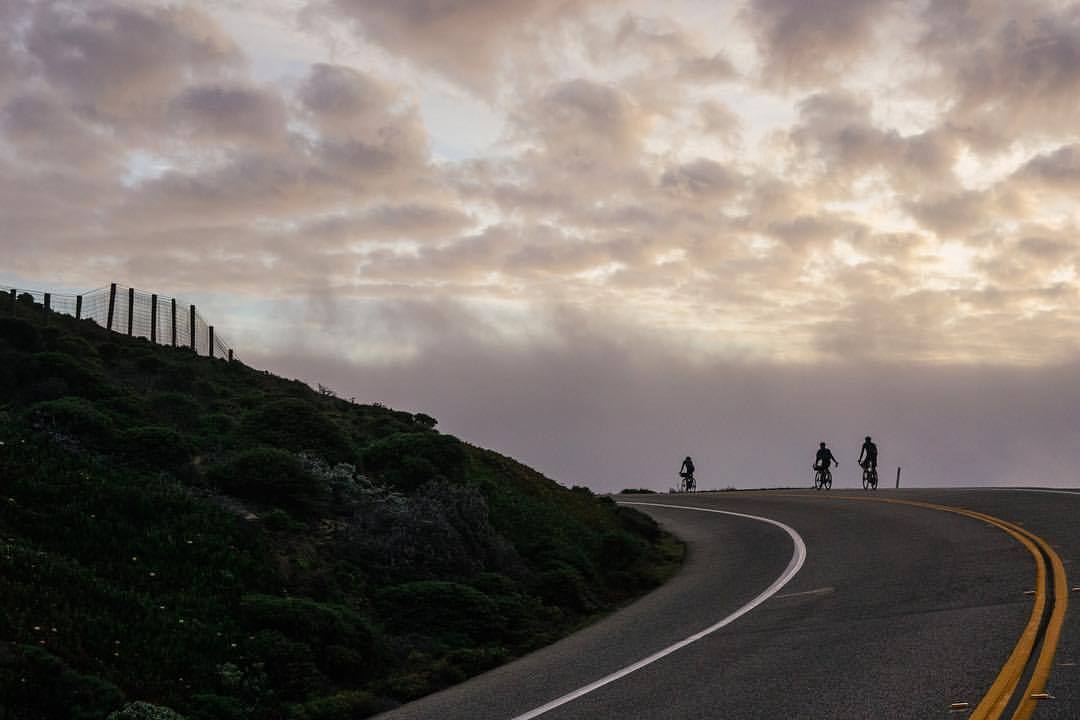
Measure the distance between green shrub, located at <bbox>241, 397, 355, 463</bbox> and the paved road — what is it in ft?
25.4

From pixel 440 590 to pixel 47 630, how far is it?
5.96 m

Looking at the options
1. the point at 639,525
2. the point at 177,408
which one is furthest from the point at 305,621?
the point at 639,525

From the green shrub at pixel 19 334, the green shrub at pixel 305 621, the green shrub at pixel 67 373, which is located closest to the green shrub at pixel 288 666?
the green shrub at pixel 305 621

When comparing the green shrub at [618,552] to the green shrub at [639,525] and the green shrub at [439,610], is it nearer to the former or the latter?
A: the green shrub at [639,525]

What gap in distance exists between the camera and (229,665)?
10.9m

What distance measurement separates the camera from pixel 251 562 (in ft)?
45.1

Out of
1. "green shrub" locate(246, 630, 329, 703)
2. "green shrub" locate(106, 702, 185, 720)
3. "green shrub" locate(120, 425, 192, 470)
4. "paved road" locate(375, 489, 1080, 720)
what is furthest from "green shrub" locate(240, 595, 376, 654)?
"green shrub" locate(120, 425, 192, 470)

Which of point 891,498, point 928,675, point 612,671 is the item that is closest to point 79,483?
point 612,671

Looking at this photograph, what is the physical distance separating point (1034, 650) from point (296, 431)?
15672 millimetres

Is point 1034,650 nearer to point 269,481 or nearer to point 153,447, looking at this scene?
point 269,481

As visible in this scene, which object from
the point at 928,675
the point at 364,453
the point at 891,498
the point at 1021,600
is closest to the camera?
the point at 928,675

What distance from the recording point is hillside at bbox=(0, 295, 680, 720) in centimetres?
1044

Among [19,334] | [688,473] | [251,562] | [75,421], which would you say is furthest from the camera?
[688,473]

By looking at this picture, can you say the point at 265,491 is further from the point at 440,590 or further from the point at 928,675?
the point at 928,675
